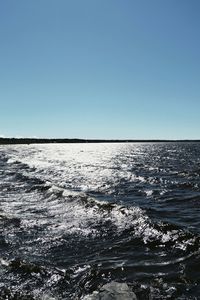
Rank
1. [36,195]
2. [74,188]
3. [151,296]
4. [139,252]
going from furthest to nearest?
[74,188], [36,195], [139,252], [151,296]

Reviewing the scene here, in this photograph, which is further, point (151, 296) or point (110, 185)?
point (110, 185)

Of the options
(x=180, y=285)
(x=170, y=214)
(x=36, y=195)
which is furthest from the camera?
(x=36, y=195)

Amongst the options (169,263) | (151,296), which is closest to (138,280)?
(151,296)

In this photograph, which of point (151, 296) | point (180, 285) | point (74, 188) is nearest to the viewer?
point (151, 296)

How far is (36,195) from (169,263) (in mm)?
18048

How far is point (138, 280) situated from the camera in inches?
458

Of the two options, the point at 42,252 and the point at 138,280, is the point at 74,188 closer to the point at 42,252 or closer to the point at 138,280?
the point at 42,252

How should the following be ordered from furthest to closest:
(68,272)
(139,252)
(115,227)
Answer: (115,227) → (139,252) → (68,272)

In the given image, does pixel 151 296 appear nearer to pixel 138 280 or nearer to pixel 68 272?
pixel 138 280

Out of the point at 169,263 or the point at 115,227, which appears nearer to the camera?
the point at 169,263

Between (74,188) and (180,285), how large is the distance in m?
25.1

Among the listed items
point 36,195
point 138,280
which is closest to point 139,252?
point 138,280

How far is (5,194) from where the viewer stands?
1161 inches

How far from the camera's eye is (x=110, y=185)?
Answer: 124 ft
